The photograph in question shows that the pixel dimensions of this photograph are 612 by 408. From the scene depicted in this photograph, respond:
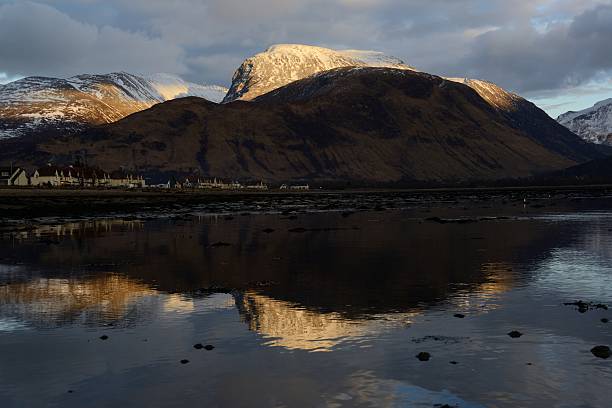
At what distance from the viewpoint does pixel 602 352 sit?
19.5 meters

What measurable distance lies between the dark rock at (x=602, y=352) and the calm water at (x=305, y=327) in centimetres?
38

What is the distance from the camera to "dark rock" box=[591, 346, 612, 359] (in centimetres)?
1936

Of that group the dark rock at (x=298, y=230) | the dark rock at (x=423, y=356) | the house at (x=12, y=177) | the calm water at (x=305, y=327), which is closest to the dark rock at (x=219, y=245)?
the calm water at (x=305, y=327)

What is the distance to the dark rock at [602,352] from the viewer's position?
63.5ft

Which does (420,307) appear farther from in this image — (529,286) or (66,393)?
(66,393)

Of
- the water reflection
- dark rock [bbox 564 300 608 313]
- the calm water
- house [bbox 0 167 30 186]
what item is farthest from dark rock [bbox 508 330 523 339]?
house [bbox 0 167 30 186]

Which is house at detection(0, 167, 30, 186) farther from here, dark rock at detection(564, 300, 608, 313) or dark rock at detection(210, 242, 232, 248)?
dark rock at detection(564, 300, 608, 313)

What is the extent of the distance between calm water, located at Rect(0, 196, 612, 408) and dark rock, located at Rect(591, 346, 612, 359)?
379 millimetres

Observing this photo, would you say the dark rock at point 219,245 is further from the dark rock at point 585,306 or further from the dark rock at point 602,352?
the dark rock at point 602,352

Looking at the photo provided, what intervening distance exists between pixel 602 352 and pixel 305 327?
9879 mm

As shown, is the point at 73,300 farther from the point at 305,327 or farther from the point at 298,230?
the point at 298,230

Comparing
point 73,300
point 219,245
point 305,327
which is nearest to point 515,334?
point 305,327

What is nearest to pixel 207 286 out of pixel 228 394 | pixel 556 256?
pixel 228 394

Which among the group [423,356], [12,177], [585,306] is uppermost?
[12,177]
